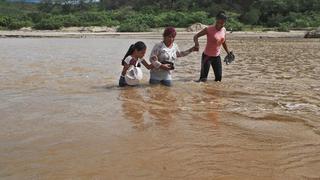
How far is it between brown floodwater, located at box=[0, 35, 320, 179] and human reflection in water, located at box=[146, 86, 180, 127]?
1 cm

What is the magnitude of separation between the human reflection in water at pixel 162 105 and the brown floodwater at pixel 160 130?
1cm

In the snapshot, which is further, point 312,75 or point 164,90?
point 312,75

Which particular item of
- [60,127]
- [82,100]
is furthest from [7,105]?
[60,127]

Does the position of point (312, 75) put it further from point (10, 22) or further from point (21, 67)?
point (10, 22)

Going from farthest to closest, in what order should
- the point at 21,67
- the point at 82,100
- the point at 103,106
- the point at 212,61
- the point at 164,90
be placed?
1. the point at 21,67
2. the point at 212,61
3. the point at 164,90
4. the point at 82,100
5. the point at 103,106

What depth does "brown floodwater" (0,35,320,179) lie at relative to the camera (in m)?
4.43

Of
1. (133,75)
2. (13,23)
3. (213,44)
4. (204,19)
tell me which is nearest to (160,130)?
(133,75)

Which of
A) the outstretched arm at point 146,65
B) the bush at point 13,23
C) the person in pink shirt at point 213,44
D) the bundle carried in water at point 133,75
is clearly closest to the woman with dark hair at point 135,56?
the outstretched arm at point 146,65

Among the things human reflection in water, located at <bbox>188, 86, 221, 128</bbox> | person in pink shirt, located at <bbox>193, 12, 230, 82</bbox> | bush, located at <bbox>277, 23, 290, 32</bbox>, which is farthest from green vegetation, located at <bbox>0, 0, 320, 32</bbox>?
human reflection in water, located at <bbox>188, 86, 221, 128</bbox>

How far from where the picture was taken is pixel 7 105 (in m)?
7.55

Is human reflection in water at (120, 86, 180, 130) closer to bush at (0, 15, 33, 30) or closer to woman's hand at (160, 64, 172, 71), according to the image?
woman's hand at (160, 64, 172, 71)

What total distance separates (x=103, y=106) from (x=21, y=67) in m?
7.15

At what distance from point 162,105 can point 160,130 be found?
1.76 meters

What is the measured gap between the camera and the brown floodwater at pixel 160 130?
14.5 ft
